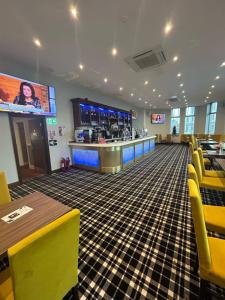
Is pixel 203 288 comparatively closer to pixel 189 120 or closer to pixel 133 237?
pixel 133 237

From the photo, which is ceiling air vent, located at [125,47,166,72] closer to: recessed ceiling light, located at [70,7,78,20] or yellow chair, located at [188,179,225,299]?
recessed ceiling light, located at [70,7,78,20]

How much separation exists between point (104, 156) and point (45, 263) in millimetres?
3836

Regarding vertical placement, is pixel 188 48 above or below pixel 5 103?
above

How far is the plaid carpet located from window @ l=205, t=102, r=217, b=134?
8871 mm

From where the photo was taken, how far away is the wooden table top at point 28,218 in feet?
3.37

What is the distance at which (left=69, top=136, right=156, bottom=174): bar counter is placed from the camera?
15.1 feet

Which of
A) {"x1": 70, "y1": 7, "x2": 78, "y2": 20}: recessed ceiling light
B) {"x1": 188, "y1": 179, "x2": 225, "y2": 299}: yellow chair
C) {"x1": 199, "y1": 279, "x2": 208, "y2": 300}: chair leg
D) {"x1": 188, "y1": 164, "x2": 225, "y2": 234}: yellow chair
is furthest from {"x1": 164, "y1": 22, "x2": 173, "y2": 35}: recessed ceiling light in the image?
{"x1": 199, "y1": 279, "x2": 208, "y2": 300}: chair leg

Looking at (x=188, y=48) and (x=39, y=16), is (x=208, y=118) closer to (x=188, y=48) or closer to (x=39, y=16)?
(x=188, y=48)

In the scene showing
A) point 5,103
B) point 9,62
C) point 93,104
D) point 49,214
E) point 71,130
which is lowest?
point 49,214

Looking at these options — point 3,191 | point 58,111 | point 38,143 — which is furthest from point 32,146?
point 3,191

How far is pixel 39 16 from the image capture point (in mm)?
2338

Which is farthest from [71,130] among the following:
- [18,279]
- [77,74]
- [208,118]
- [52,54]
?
[208,118]

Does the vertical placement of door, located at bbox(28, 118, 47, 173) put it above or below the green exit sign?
below

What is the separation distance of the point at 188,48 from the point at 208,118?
9444 millimetres
